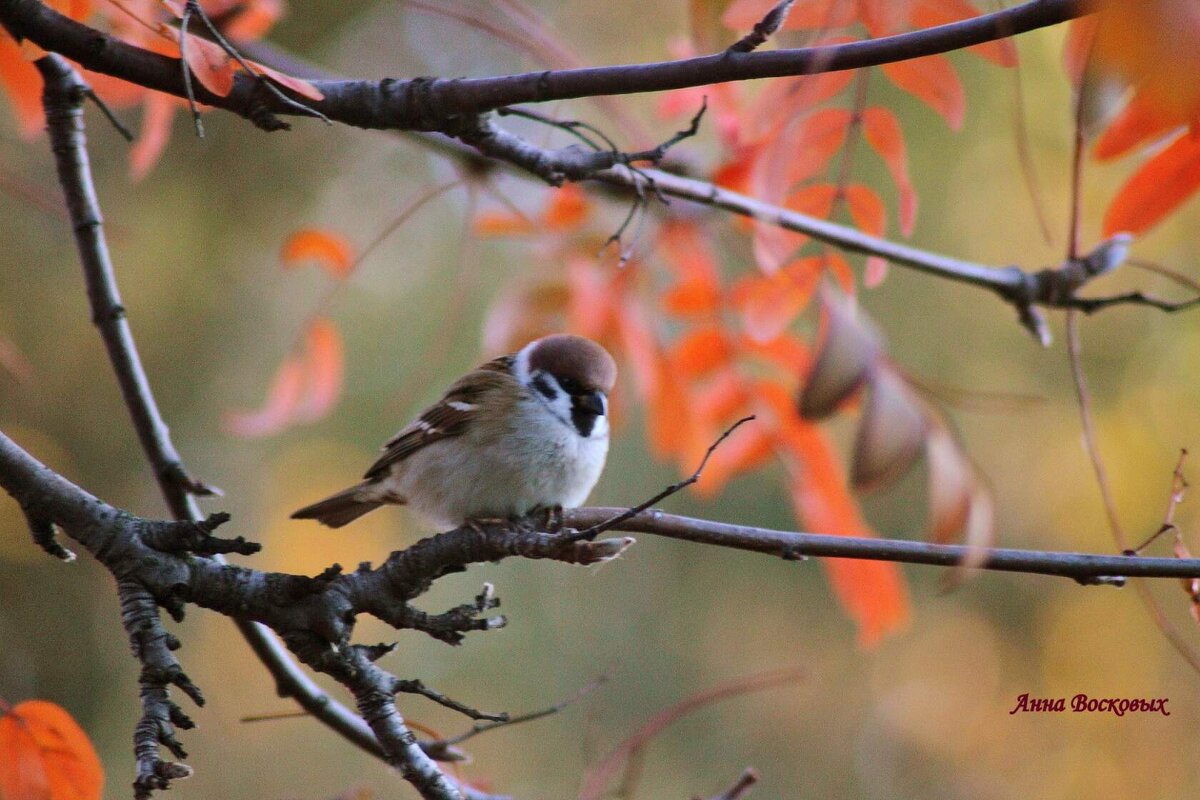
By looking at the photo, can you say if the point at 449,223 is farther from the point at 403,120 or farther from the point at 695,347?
the point at 403,120

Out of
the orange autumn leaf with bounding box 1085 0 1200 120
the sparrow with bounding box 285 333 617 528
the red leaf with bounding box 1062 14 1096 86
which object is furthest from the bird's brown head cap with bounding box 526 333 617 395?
the orange autumn leaf with bounding box 1085 0 1200 120

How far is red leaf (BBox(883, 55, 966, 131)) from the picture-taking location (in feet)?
7.20

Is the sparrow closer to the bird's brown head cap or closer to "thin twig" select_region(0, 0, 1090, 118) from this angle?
the bird's brown head cap

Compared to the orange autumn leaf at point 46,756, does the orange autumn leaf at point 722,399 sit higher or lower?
higher

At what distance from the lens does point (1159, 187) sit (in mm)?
2135

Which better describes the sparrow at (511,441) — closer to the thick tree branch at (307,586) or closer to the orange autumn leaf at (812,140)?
the orange autumn leaf at (812,140)

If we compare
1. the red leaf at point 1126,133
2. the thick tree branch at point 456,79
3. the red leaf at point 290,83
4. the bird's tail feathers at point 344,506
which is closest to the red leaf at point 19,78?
the thick tree branch at point 456,79

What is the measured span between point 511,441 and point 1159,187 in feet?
5.92

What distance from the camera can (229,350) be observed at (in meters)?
6.66

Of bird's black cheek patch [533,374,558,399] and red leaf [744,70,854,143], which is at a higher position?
red leaf [744,70,854,143]

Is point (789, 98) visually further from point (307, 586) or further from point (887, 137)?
point (307, 586)

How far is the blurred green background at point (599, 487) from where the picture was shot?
592cm

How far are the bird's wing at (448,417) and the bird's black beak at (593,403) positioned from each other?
1.06ft

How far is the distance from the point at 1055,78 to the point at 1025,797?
14.1 ft
